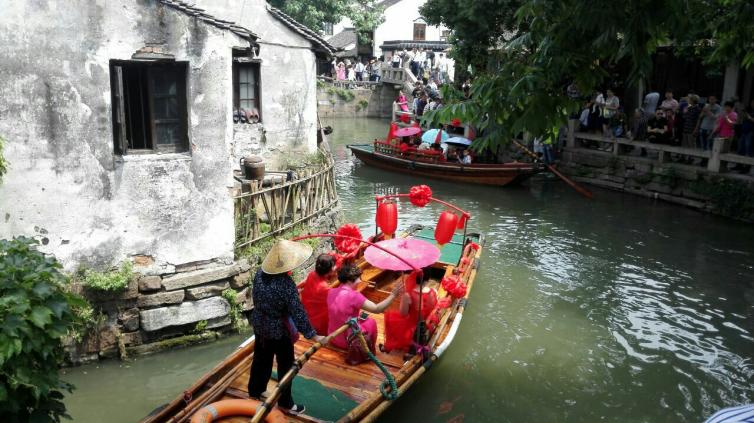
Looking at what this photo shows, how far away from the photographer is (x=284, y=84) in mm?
15156

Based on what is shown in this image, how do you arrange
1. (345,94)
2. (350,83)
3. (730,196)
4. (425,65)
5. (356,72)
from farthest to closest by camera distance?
(356,72), (350,83), (345,94), (425,65), (730,196)

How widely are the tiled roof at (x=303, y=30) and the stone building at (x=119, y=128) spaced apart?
6.07 metres

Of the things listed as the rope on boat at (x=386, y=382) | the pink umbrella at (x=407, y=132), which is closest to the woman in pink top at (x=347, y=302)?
the rope on boat at (x=386, y=382)

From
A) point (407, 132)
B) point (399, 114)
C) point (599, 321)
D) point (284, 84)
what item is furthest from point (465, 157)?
point (599, 321)

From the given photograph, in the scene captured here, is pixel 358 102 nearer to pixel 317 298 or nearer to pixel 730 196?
pixel 730 196

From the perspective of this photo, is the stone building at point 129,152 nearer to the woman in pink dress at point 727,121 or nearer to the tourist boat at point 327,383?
the tourist boat at point 327,383

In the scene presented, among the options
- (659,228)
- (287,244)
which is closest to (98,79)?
(287,244)

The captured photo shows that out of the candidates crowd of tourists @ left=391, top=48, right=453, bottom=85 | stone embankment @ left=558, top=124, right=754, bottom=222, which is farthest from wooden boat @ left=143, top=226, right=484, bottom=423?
crowd of tourists @ left=391, top=48, right=453, bottom=85

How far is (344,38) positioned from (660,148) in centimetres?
3318

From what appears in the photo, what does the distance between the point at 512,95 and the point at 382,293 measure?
4333mm

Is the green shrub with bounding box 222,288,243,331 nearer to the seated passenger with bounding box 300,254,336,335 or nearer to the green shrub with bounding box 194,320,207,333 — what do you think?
the green shrub with bounding box 194,320,207,333

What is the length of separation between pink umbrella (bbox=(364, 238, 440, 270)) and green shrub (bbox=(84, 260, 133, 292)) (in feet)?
9.71

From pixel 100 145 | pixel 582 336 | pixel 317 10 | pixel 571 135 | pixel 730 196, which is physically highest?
pixel 317 10

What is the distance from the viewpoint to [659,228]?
14641 mm
